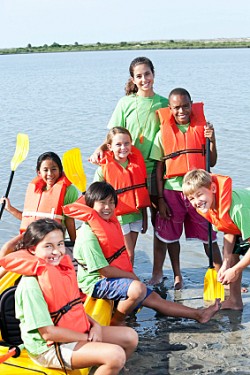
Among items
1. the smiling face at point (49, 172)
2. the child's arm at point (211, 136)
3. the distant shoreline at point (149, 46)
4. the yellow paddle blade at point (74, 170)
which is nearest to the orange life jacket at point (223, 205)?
the child's arm at point (211, 136)

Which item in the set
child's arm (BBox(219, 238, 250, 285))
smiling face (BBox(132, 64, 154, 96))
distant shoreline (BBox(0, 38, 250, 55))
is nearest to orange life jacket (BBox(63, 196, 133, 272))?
child's arm (BBox(219, 238, 250, 285))

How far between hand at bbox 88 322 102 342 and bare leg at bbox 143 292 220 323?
86 cm

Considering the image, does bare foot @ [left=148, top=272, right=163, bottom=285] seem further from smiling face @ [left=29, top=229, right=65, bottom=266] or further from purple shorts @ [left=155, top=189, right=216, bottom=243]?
smiling face @ [left=29, top=229, right=65, bottom=266]

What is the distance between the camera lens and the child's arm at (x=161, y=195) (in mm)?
5016

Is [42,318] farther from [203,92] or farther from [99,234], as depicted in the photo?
[203,92]

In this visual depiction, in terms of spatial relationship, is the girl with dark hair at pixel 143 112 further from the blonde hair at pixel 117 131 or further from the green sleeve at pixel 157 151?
the blonde hair at pixel 117 131

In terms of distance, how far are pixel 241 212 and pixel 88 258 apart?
3.16ft

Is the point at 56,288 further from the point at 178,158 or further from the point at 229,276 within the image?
the point at 178,158

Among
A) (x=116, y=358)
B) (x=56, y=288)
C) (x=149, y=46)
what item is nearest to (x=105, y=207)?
(x=56, y=288)

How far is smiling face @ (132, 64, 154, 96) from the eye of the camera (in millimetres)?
4984

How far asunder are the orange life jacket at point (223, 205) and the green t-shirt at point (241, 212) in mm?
36

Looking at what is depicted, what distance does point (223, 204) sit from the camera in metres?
4.28

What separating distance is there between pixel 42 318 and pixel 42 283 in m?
0.18

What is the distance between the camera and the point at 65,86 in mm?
24156
